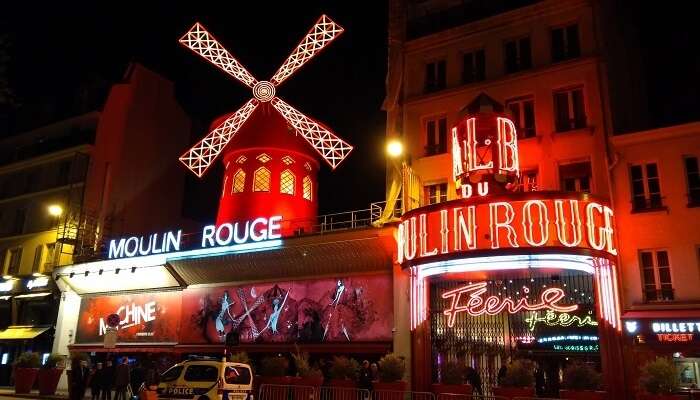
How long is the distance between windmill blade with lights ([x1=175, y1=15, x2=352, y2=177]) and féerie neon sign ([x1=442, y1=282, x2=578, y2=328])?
7.28 m

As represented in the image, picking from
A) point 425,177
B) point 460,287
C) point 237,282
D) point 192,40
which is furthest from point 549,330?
point 192,40

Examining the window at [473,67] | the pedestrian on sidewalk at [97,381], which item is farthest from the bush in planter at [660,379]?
the pedestrian on sidewalk at [97,381]

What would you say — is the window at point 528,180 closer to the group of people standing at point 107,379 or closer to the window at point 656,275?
the window at point 656,275

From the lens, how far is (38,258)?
24.9 meters

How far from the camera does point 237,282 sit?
18562 millimetres

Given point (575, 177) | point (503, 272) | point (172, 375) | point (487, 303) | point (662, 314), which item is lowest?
point (172, 375)

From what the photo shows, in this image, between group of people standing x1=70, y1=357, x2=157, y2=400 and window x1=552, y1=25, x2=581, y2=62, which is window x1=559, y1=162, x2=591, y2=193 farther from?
group of people standing x1=70, y1=357, x2=157, y2=400

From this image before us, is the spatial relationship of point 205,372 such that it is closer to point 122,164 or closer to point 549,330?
point 549,330

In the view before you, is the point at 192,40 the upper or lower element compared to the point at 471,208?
upper

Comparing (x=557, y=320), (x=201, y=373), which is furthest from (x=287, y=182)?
(x=557, y=320)

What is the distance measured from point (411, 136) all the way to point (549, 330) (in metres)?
6.25

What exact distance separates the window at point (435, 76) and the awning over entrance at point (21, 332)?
17.2m

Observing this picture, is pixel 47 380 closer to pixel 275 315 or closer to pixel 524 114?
pixel 275 315

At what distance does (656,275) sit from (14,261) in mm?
25001
